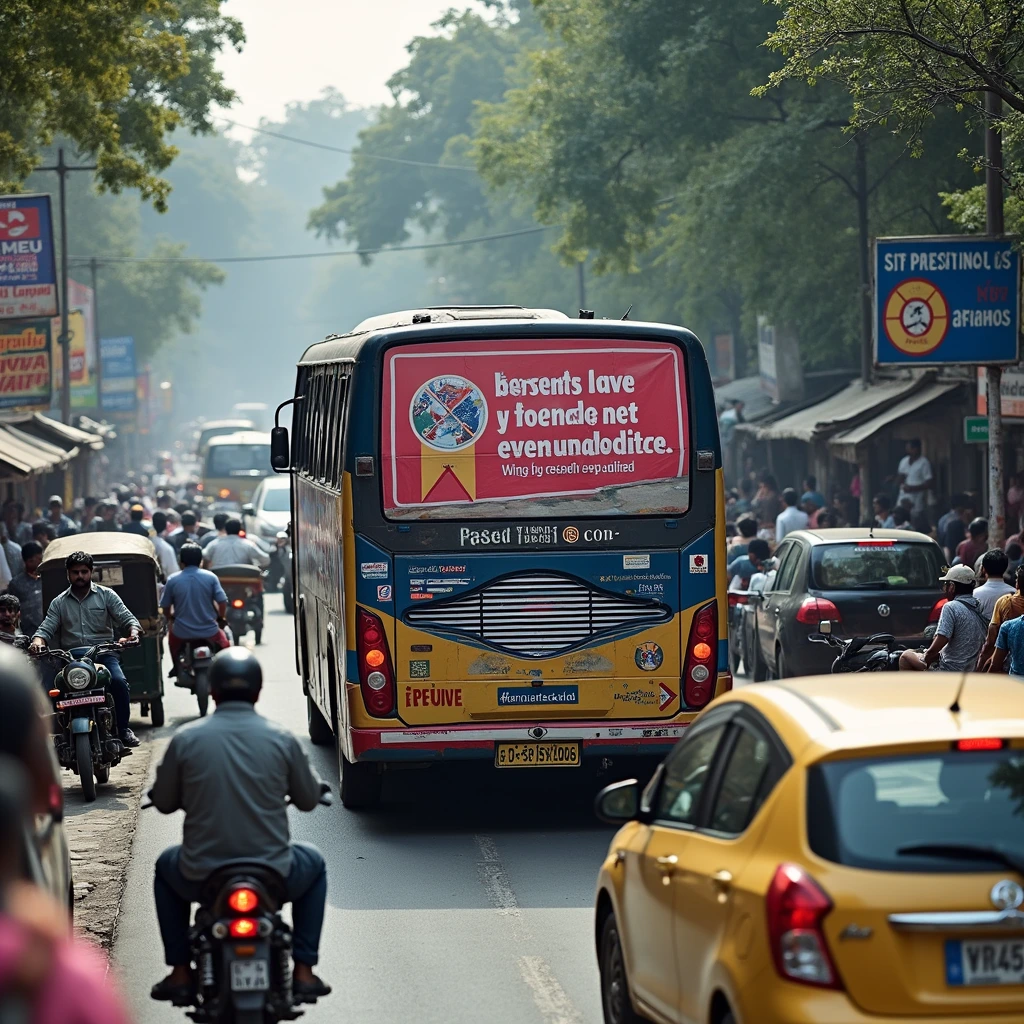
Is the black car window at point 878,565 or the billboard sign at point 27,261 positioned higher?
the billboard sign at point 27,261

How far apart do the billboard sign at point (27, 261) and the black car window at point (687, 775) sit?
2110cm

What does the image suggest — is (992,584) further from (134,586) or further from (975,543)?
(134,586)

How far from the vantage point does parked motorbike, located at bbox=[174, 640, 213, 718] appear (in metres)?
17.3

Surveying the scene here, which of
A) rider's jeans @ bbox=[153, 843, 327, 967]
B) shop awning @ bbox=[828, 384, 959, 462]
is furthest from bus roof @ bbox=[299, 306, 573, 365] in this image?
shop awning @ bbox=[828, 384, 959, 462]

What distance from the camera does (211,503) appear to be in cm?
5034

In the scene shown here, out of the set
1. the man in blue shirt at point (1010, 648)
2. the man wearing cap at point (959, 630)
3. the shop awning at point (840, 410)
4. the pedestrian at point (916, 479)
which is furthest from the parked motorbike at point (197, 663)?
the shop awning at point (840, 410)

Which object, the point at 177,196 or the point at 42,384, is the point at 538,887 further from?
the point at 177,196

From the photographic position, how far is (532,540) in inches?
486

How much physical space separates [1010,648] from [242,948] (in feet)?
22.2

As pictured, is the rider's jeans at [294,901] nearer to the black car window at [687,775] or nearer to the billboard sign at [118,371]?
the black car window at [687,775]

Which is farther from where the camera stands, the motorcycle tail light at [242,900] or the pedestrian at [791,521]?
the pedestrian at [791,521]

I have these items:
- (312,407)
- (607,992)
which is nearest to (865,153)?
(312,407)

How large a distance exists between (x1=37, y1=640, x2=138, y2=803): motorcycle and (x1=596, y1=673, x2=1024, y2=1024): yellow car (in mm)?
8168

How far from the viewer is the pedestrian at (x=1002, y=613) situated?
12.8 meters
